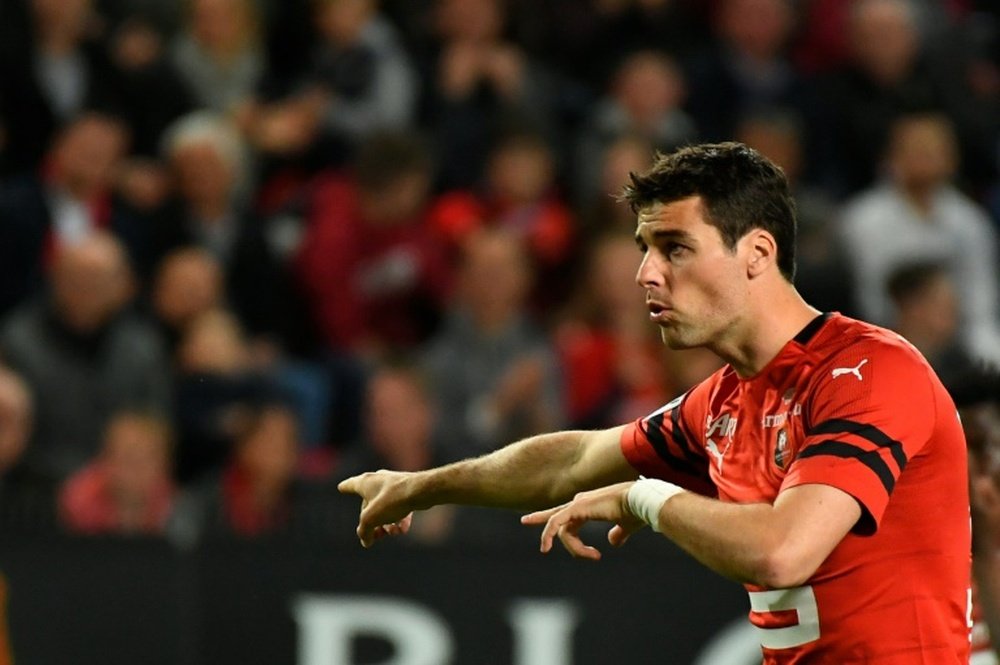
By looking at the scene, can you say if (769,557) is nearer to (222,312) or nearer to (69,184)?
(222,312)

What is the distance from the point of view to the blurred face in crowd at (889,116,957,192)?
31.6 feet

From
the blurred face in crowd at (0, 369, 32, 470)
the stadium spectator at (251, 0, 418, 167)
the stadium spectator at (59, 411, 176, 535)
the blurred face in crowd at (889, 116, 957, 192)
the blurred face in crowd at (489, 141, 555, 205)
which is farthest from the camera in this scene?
the stadium spectator at (251, 0, 418, 167)

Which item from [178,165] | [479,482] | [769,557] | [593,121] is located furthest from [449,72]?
[769,557]

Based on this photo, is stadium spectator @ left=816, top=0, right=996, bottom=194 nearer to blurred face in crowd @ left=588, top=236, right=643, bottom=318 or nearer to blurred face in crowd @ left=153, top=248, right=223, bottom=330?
blurred face in crowd @ left=588, top=236, right=643, bottom=318

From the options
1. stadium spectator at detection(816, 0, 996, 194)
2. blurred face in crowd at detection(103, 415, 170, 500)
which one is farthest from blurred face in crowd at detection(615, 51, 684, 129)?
blurred face in crowd at detection(103, 415, 170, 500)

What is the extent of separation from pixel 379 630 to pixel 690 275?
4007mm

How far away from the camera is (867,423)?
3.80m

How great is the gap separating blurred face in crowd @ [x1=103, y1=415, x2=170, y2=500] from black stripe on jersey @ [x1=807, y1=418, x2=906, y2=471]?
469 centimetres

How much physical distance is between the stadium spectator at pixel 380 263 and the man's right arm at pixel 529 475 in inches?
173

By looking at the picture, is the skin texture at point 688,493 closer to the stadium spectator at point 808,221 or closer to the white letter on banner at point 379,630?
the white letter on banner at point 379,630

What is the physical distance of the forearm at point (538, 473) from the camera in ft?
15.4

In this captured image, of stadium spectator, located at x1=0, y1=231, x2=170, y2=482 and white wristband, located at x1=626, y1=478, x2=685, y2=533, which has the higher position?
stadium spectator, located at x1=0, y1=231, x2=170, y2=482

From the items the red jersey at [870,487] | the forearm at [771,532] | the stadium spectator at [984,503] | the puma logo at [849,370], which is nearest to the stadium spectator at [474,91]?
the stadium spectator at [984,503]

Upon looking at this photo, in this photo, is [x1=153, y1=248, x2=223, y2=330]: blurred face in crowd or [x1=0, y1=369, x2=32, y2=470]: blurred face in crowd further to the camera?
[x1=153, y1=248, x2=223, y2=330]: blurred face in crowd
